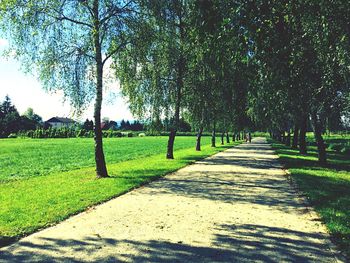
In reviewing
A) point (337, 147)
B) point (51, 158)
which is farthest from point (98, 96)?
point (337, 147)

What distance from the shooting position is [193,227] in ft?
21.9

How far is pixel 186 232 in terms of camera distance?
20.8 feet

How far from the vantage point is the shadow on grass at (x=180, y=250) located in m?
5.04

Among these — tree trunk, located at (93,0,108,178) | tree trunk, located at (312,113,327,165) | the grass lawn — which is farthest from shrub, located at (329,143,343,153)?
tree trunk, located at (93,0,108,178)

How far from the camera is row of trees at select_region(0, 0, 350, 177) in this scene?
21.6 ft

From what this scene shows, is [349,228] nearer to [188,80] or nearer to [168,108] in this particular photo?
[168,108]

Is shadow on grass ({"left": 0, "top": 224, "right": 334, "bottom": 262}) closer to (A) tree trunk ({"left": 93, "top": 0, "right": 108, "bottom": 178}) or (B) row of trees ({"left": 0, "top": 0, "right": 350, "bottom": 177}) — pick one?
(B) row of trees ({"left": 0, "top": 0, "right": 350, "bottom": 177})

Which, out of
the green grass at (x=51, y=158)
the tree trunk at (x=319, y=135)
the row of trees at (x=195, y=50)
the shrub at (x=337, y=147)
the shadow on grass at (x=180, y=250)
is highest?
the row of trees at (x=195, y=50)

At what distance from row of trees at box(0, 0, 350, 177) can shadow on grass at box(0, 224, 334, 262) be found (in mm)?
3531

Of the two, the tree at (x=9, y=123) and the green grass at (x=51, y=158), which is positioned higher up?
the tree at (x=9, y=123)

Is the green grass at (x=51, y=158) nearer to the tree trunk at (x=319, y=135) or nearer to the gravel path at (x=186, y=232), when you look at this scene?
the gravel path at (x=186, y=232)

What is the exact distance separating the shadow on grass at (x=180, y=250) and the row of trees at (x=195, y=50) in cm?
353

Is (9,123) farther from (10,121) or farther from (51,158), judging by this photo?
(51,158)

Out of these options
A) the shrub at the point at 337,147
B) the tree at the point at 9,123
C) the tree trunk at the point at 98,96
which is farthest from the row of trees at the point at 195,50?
the tree at the point at 9,123
